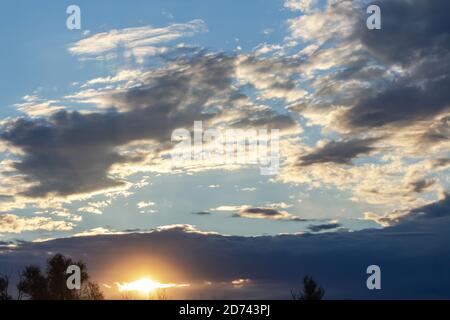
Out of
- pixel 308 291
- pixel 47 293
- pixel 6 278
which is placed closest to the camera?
pixel 308 291
